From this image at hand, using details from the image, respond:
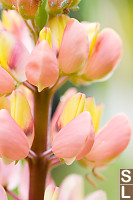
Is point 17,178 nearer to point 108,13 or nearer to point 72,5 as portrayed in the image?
point 72,5

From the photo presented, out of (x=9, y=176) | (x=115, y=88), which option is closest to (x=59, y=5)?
(x=9, y=176)

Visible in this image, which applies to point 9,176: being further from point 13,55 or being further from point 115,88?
point 115,88

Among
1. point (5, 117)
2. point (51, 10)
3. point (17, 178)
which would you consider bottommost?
point (17, 178)

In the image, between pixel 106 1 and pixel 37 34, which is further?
→ pixel 106 1

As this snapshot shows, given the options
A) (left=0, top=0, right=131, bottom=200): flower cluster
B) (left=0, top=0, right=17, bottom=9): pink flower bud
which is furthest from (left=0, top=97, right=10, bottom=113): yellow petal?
(left=0, top=0, right=17, bottom=9): pink flower bud

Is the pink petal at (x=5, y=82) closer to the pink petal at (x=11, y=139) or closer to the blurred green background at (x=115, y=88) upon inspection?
the pink petal at (x=11, y=139)

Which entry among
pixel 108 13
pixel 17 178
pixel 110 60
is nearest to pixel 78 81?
pixel 110 60
